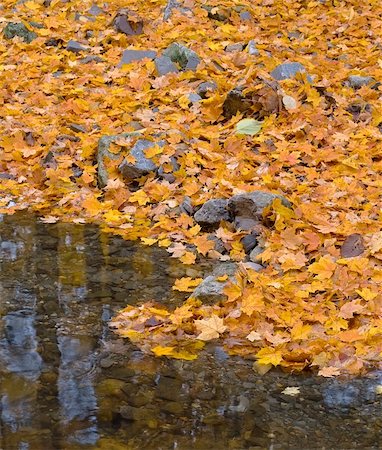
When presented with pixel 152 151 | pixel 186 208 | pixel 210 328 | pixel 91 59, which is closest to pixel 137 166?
pixel 152 151

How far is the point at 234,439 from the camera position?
9.37ft

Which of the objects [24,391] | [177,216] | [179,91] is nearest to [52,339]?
[24,391]

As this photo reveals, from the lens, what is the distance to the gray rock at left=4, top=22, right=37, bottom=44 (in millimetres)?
8984

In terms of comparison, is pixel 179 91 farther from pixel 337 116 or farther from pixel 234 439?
pixel 234 439

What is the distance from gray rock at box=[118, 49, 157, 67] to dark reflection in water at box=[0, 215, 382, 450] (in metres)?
4.53

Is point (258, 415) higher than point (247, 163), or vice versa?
point (258, 415)

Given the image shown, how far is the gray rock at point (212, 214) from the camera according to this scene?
5.28 metres

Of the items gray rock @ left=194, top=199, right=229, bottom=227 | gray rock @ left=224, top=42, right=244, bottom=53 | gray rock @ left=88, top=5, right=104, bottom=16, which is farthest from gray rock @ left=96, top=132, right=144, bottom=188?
gray rock @ left=88, top=5, right=104, bottom=16

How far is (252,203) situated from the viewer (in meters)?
5.12

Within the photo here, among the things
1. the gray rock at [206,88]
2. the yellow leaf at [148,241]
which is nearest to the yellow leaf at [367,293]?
the yellow leaf at [148,241]

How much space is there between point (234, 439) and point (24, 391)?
3.47 ft

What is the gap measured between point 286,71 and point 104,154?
230 cm

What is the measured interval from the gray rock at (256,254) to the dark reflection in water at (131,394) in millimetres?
782

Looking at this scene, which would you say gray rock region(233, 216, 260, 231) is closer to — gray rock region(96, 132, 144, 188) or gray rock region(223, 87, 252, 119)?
gray rock region(96, 132, 144, 188)
